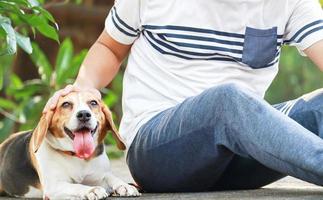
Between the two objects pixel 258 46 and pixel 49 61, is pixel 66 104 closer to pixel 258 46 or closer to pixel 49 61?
pixel 258 46

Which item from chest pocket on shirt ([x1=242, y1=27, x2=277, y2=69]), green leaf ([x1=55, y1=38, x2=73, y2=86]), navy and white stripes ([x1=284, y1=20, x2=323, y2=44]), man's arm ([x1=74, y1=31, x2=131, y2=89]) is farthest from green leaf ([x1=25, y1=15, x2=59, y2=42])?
green leaf ([x1=55, y1=38, x2=73, y2=86])

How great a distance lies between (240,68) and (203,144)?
390 mm

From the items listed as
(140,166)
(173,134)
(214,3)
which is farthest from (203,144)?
(214,3)

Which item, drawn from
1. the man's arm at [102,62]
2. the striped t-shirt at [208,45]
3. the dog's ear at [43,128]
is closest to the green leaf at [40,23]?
the man's arm at [102,62]

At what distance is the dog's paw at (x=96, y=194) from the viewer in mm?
3285

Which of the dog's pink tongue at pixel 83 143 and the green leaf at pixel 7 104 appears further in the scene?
the green leaf at pixel 7 104

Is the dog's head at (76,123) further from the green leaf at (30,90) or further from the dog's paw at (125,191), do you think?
the green leaf at (30,90)

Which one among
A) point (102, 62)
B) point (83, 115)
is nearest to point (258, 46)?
point (102, 62)

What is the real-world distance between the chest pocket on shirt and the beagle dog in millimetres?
550

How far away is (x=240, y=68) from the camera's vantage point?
3568 millimetres

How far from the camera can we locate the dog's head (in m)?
3.34

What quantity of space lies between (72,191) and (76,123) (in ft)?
0.77

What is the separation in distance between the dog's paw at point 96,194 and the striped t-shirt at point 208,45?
37cm

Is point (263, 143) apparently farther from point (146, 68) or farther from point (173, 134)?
point (146, 68)
